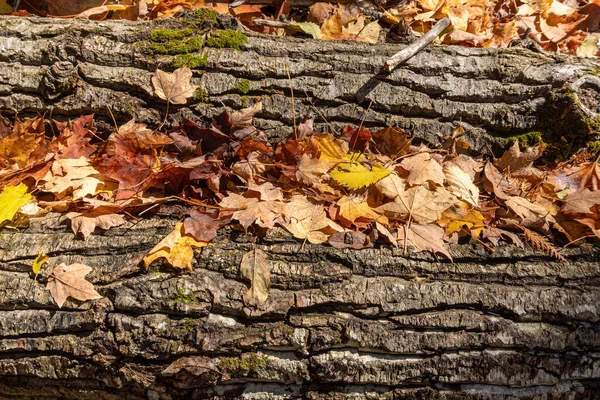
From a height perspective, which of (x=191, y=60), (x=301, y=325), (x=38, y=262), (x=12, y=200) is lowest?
(x=301, y=325)

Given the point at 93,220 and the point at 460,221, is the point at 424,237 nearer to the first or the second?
the point at 460,221

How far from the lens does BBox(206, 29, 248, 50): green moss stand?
101 inches

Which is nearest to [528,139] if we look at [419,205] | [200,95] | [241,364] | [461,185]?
[461,185]

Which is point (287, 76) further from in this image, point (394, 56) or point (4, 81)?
point (4, 81)

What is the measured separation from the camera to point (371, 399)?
6.00 feet

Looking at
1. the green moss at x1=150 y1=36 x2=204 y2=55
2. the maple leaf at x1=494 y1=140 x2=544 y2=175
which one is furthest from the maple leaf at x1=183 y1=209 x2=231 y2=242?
the maple leaf at x1=494 y1=140 x2=544 y2=175

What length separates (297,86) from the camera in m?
2.51

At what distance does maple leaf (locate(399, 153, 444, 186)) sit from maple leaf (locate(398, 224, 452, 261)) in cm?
23

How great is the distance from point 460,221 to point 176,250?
1177 millimetres

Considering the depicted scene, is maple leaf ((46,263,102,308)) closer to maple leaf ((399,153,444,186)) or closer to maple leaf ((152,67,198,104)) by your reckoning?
maple leaf ((152,67,198,104))

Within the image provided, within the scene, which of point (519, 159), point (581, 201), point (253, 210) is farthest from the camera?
point (519, 159)

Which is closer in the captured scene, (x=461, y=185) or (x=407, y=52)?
(x=461, y=185)

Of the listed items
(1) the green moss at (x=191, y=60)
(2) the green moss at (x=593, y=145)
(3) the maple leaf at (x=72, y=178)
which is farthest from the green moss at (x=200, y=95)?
(2) the green moss at (x=593, y=145)

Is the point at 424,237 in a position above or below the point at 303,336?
above
